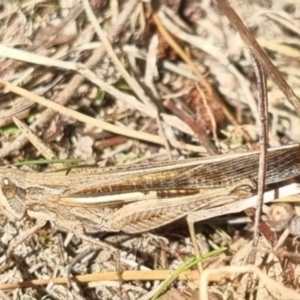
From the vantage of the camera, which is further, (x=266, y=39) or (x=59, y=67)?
(x=266, y=39)

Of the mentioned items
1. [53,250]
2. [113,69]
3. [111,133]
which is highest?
[113,69]

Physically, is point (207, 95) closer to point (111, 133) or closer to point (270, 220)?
point (111, 133)

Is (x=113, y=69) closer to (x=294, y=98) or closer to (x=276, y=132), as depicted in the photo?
(x=276, y=132)

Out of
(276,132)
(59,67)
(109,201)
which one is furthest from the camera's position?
(276,132)

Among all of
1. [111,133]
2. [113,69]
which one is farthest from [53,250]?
[113,69]

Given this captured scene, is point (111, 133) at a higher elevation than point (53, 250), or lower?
higher

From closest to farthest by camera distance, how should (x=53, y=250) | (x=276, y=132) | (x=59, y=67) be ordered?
(x=53, y=250), (x=59, y=67), (x=276, y=132)
